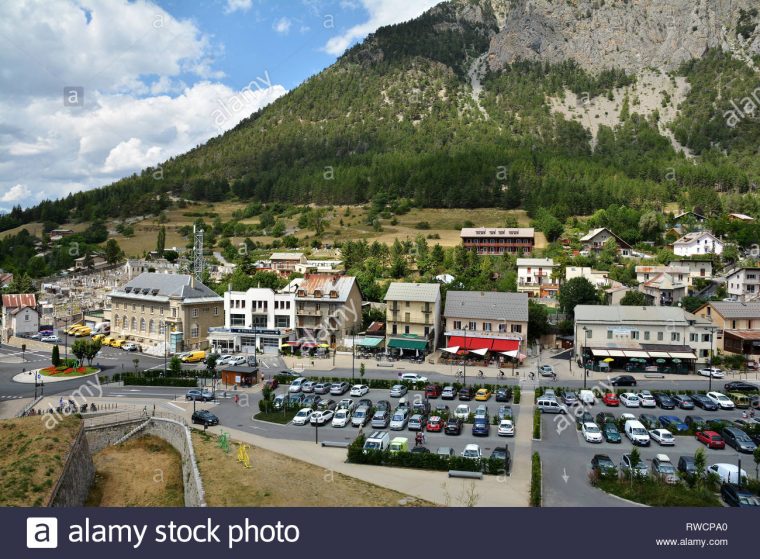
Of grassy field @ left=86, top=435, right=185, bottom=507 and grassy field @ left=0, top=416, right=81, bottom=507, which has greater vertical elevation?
grassy field @ left=0, top=416, right=81, bottom=507

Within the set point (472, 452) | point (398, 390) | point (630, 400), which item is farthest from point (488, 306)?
point (472, 452)

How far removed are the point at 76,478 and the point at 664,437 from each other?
30.8m

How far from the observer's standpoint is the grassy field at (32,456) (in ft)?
78.6

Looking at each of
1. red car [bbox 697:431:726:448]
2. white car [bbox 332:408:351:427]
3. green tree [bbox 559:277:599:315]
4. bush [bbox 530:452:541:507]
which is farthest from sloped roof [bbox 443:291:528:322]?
bush [bbox 530:452:541:507]

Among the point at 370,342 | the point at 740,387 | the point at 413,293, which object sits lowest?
the point at 740,387

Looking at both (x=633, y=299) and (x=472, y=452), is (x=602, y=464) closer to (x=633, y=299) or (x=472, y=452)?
(x=472, y=452)

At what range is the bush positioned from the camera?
23.1m

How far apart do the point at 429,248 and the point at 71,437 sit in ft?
249

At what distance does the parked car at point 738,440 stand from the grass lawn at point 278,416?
24.9 metres

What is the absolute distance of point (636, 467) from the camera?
84.0 feet

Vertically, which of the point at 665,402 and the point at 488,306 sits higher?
the point at 488,306

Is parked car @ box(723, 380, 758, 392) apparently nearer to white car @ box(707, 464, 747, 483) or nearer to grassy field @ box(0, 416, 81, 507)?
white car @ box(707, 464, 747, 483)

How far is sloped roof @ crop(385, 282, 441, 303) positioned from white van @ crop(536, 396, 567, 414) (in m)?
19.1
